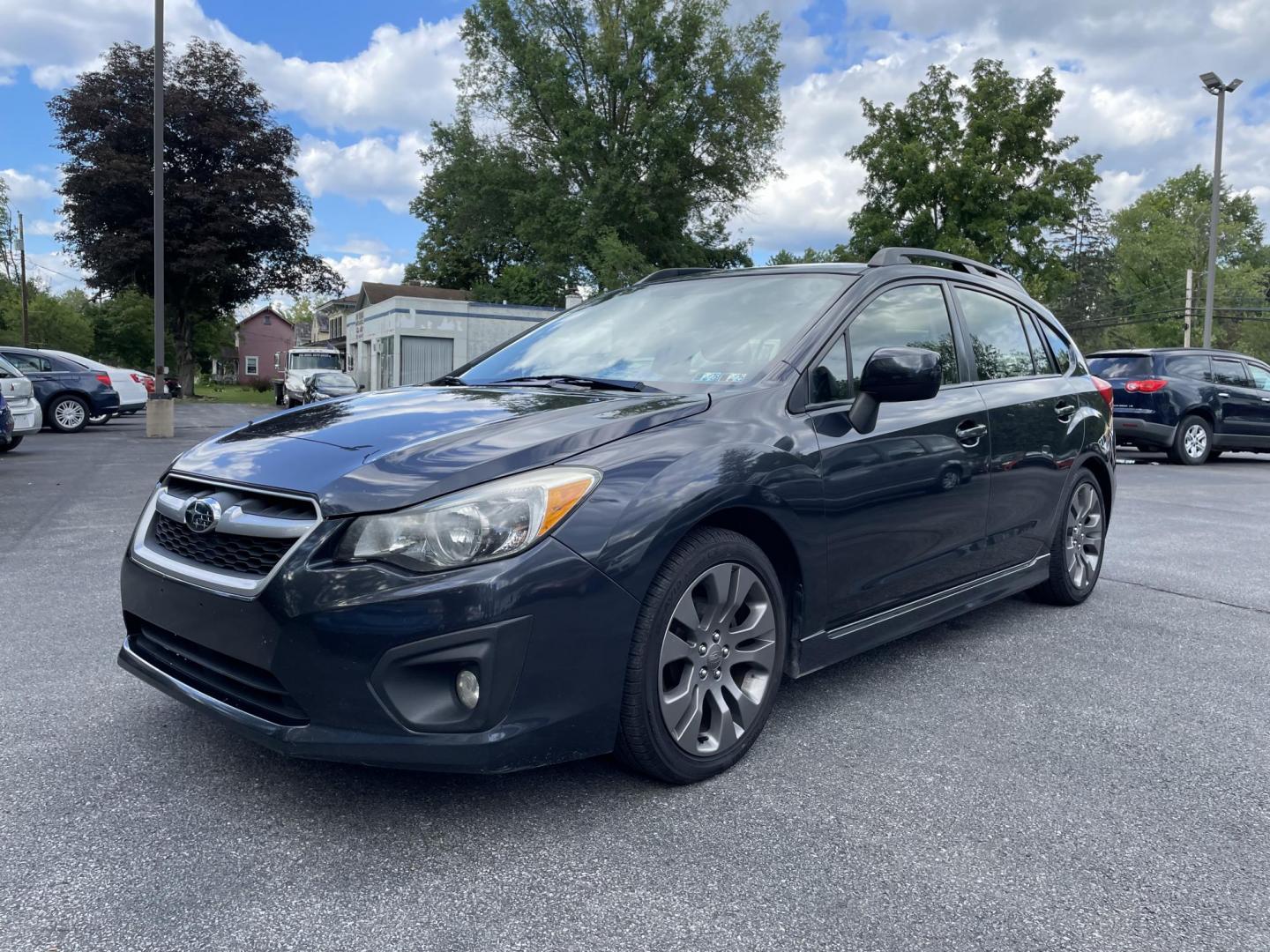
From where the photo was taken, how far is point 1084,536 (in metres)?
4.94

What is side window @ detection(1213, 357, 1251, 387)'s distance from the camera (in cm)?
1401

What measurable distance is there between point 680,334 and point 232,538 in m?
1.80

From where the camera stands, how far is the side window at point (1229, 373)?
1401cm

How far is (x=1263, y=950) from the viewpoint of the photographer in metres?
2.03

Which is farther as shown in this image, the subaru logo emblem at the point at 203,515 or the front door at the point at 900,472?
the front door at the point at 900,472

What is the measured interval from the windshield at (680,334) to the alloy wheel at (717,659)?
0.72m

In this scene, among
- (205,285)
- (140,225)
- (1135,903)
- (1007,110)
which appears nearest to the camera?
(1135,903)

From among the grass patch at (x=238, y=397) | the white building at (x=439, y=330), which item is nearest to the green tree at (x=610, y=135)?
the white building at (x=439, y=330)

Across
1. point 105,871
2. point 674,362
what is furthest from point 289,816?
point 674,362

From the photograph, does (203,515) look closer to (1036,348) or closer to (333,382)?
(1036,348)

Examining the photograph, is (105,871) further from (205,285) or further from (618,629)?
(205,285)

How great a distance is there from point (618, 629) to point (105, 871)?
133 centimetres

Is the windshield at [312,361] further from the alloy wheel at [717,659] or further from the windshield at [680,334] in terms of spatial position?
the alloy wheel at [717,659]

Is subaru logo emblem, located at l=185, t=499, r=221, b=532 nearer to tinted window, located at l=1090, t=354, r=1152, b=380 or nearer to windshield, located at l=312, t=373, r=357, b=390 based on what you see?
tinted window, located at l=1090, t=354, r=1152, b=380
